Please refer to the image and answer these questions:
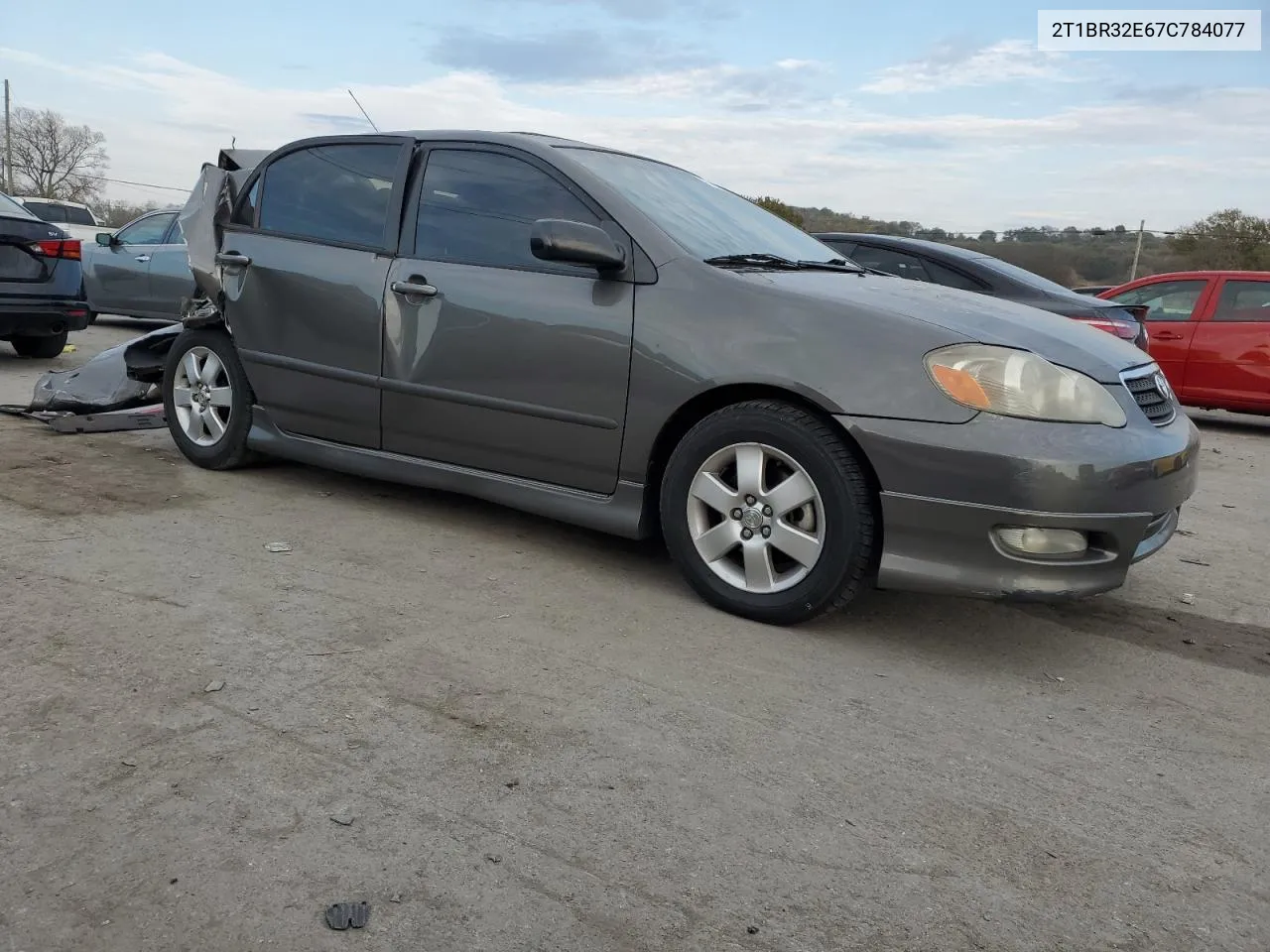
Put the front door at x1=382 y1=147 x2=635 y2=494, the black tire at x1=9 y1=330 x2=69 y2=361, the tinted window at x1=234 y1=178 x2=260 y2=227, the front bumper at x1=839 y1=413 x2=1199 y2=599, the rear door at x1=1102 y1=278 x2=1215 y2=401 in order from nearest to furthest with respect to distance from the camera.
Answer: the front bumper at x1=839 y1=413 x2=1199 y2=599, the front door at x1=382 y1=147 x2=635 y2=494, the tinted window at x1=234 y1=178 x2=260 y2=227, the black tire at x1=9 y1=330 x2=69 y2=361, the rear door at x1=1102 y1=278 x2=1215 y2=401

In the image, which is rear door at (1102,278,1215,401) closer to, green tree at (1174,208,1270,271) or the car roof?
the car roof

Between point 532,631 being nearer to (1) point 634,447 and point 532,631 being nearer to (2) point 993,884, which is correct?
(1) point 634,447

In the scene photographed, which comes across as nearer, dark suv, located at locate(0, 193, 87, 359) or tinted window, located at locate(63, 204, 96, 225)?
dark suv, located at locate(0, 193, 87, 359)

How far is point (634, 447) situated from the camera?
386cm

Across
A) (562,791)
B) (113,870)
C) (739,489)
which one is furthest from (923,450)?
(113,870)

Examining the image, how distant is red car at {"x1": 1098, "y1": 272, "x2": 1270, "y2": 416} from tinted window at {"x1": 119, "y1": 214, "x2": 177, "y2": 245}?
10249 mm

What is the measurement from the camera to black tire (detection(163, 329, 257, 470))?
200 inches

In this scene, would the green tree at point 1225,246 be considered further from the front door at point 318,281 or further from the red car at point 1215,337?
the front door at point 318,281

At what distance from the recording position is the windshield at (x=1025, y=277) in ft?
24.7

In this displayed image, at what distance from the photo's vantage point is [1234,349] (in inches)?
388

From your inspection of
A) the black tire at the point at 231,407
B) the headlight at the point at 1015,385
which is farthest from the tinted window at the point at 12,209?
the headlight at the point at 1015,385

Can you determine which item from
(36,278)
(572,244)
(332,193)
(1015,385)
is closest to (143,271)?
(36,278)

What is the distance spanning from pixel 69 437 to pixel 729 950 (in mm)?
5318

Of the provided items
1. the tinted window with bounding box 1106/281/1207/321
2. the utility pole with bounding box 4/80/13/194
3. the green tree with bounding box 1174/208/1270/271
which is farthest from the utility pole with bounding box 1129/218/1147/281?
the utility pole with bounding box 4/80/13/194
